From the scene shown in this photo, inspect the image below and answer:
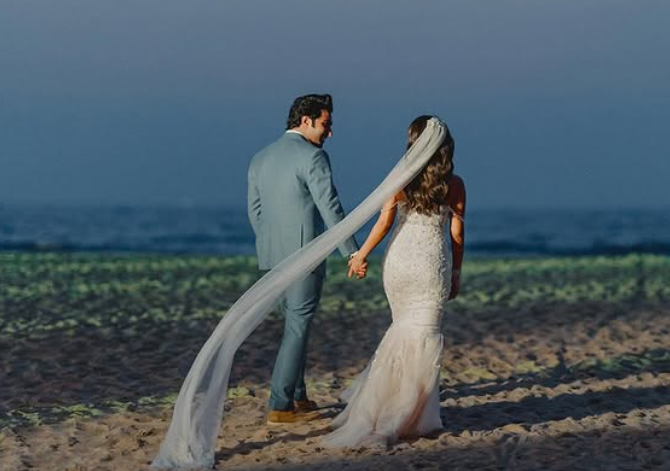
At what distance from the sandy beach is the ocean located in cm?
3089

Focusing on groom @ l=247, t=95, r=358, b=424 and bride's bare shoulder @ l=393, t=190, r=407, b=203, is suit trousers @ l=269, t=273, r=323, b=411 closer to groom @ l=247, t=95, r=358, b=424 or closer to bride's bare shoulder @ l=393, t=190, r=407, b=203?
groom @ l=247, t=95, r=358, b=424

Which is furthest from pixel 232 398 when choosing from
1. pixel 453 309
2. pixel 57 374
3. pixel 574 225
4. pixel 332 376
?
pixel 574 225

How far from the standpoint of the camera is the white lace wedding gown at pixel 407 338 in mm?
7133

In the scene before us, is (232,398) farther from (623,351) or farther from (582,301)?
(582,301)

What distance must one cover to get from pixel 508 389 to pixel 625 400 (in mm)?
968

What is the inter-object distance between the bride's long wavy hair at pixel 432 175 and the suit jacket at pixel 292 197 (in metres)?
0.52

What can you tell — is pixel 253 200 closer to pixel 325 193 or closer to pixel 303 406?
pixel 325 193

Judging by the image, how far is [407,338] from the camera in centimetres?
720

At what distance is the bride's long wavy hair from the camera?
7.00 metres

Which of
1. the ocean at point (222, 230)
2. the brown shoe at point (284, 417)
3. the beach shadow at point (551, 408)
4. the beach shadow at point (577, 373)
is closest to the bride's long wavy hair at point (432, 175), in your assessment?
the beach shadow at point (551, 408)

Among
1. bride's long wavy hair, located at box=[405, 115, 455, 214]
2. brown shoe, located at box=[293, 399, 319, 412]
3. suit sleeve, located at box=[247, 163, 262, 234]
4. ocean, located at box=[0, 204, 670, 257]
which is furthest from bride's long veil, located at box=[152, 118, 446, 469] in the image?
ocean, located at box=[0, 204, 670, 257]

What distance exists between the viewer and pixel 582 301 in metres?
16.5

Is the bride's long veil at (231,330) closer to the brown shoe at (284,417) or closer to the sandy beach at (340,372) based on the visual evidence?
the sandy beach at (340,372)

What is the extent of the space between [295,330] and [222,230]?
183ft
